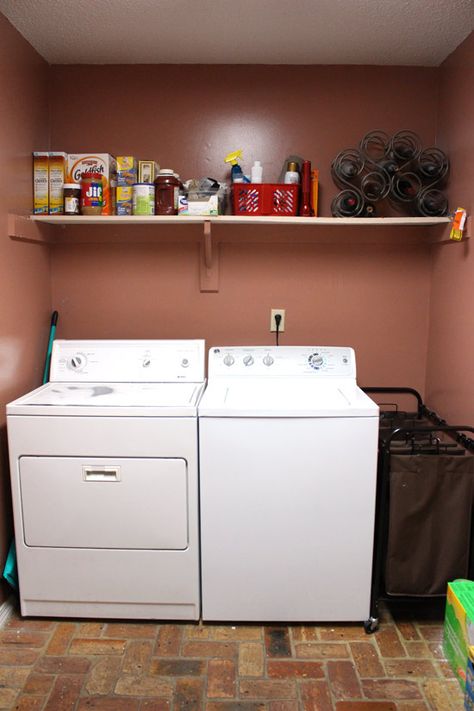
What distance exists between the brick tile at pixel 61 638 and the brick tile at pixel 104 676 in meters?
0.17

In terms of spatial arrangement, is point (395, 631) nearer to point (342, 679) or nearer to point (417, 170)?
point (342, 679)

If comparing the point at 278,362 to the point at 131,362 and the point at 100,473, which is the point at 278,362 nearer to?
the point at 131,362

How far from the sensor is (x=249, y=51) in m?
2.43

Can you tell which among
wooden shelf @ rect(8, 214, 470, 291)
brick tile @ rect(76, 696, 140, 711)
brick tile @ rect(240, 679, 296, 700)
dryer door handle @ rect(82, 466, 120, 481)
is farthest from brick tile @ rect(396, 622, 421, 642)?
wooden shelf @ rect(8, 214, 470, 291)

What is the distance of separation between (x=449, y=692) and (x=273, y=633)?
64 centimetres

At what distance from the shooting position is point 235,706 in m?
1.74

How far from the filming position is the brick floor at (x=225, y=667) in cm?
176

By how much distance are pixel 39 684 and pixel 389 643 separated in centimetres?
126

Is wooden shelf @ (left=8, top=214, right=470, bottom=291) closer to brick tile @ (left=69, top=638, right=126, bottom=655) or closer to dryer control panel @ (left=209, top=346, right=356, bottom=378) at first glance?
dryer control panel @ (left=209, top=346, right=356, bottom=378)

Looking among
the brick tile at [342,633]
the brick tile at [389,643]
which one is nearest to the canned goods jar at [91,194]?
the brick tile at [342,633]

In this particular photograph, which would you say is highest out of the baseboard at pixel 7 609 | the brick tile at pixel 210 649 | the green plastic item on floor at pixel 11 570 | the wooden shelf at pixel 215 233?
the wooden shelf at pixel 215 233

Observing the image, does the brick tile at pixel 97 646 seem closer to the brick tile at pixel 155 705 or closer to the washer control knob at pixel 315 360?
the brick tile at pixel 155 705

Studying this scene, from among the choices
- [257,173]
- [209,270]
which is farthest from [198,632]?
[257,173]

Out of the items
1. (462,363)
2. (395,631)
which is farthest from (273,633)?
(462,363)
